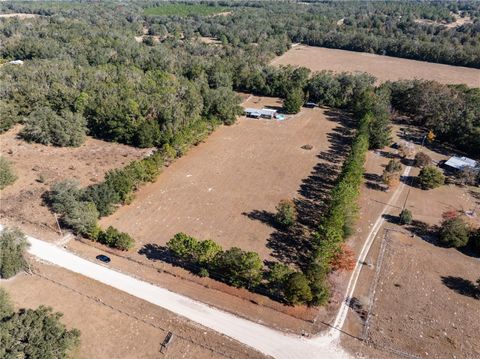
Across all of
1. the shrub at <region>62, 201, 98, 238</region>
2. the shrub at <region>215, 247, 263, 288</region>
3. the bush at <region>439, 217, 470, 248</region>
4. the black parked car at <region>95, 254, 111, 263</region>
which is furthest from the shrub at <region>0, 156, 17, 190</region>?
the bush at <region>439, 217, 470, 248</region>

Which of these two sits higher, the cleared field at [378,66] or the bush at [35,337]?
the bush at [35,337]

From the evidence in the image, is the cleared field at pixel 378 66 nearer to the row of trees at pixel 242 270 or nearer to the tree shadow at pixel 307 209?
the tree shadow at pixel 307 209

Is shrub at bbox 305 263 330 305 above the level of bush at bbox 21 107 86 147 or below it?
below

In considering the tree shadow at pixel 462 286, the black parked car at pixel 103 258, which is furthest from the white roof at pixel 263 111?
the tree shadow at pixel 462 286

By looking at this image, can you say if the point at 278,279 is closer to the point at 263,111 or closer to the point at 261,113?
the point at 261,113

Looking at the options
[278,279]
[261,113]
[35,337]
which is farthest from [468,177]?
[35,337]

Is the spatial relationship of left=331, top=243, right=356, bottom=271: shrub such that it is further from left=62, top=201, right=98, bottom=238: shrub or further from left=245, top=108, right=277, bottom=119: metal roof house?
left=245, top=108, right=277, bottom=119: metal roof house
